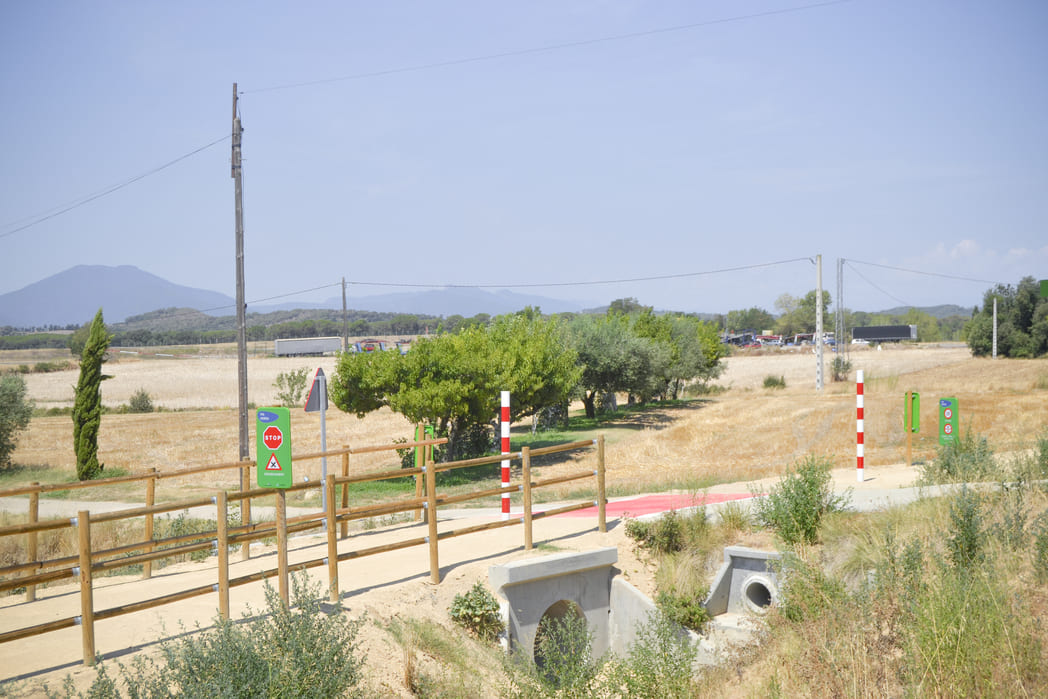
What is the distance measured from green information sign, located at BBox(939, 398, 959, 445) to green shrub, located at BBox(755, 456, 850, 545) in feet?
16.2

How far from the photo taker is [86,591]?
7.00 metres

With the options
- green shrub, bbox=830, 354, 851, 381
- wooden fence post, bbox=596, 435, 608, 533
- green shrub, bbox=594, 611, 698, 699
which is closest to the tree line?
wooden fence post, bbox=596, 435, 608, 533

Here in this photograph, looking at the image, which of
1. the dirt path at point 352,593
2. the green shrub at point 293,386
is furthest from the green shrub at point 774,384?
the dirt path at point 352,593

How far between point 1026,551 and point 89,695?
8.92 m

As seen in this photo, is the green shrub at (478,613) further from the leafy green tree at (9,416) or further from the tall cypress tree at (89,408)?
the leafy green tree at (9,416)

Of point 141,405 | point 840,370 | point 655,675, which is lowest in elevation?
point 141,405

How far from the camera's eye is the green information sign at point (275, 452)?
27.4 feet

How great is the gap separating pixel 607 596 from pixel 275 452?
4.95m

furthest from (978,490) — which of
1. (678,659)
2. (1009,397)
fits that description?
(1009,397)

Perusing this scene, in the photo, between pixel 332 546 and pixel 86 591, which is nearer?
pixel 86 591

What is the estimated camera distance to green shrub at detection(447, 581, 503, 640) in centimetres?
908

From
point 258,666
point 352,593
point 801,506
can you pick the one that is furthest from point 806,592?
point 258,666

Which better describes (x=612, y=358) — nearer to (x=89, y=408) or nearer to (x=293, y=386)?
(x=293, y=386)

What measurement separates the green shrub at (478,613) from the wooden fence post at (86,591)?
362 centimetres
